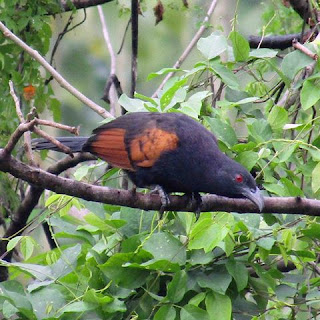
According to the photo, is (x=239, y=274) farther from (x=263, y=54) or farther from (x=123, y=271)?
(x=263, y=54)

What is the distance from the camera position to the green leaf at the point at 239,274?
265cm

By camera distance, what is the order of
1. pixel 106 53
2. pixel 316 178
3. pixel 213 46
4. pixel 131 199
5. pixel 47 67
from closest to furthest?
pixel 131 199
pixel 316 178
pixel 213 46
pixel 47 67
pixel 106 53

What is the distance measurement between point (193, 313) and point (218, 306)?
9 cm

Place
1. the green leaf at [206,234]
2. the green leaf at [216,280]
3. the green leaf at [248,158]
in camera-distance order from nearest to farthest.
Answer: the green leaf at [206,234] → the green leaf at [216,280] → the green leaf at [248,158]

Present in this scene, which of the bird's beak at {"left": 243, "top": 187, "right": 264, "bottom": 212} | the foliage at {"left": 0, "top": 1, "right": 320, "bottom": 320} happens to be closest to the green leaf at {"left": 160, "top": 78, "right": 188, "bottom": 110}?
the foliage at {"left": 0, "top": 1, "right": 320, "bottom": 320}

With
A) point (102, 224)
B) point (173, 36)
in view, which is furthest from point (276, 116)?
point (173, 36)

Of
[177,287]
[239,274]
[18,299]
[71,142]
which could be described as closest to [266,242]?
[239,274]

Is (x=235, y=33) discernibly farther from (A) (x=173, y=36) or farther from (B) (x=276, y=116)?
(A) (x=173, y=36)

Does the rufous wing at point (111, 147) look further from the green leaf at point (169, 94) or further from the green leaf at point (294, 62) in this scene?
the green leaf at point (294, 62)

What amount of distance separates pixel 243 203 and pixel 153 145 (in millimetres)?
603

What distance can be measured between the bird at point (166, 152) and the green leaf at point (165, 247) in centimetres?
35

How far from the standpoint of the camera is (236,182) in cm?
294

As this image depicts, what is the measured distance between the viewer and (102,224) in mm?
2811

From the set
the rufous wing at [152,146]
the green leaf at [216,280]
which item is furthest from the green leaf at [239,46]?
the green leaf at [216,280]
